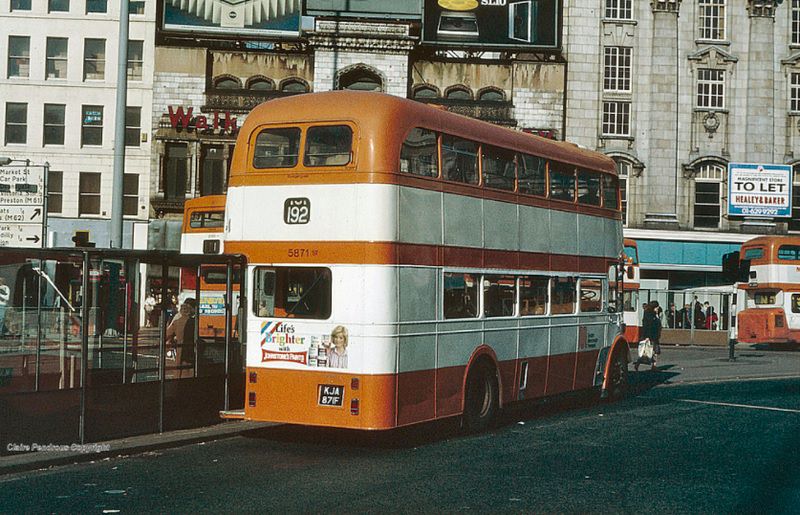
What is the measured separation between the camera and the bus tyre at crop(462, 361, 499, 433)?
48.8ft

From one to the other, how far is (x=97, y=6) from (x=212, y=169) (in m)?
8.66

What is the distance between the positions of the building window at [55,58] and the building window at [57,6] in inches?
48.6

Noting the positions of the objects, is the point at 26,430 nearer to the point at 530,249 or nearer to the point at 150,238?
the point at 530,249

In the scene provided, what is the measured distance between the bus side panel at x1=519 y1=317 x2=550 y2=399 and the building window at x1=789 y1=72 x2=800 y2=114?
37981mm

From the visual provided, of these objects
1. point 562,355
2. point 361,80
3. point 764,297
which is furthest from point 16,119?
point 562,355

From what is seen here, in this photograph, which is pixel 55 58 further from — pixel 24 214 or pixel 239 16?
pixel 24 214

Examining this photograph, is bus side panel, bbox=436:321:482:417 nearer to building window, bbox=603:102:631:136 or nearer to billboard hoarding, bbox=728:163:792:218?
building window, bbox=603:102:631:136

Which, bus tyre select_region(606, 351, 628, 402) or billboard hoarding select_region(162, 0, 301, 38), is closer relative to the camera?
bus tyre select_region(606, 351, 628, 402)

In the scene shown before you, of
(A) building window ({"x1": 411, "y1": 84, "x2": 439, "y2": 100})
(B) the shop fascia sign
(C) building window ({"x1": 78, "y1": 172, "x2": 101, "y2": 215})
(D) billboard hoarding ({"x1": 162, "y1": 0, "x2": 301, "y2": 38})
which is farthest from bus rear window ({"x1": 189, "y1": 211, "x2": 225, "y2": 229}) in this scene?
(A) building window ({"x1": 411, "y1": 84, "x2": 439, "y2": 100})

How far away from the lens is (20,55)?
47000mm

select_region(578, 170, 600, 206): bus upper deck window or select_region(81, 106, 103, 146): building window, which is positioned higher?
select_region(81, 106, 103, 146): building window

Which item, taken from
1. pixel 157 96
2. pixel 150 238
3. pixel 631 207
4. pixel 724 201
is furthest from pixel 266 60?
pixel 724 201

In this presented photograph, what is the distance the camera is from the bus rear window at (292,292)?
43.6 ft

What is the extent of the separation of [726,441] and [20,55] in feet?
131
